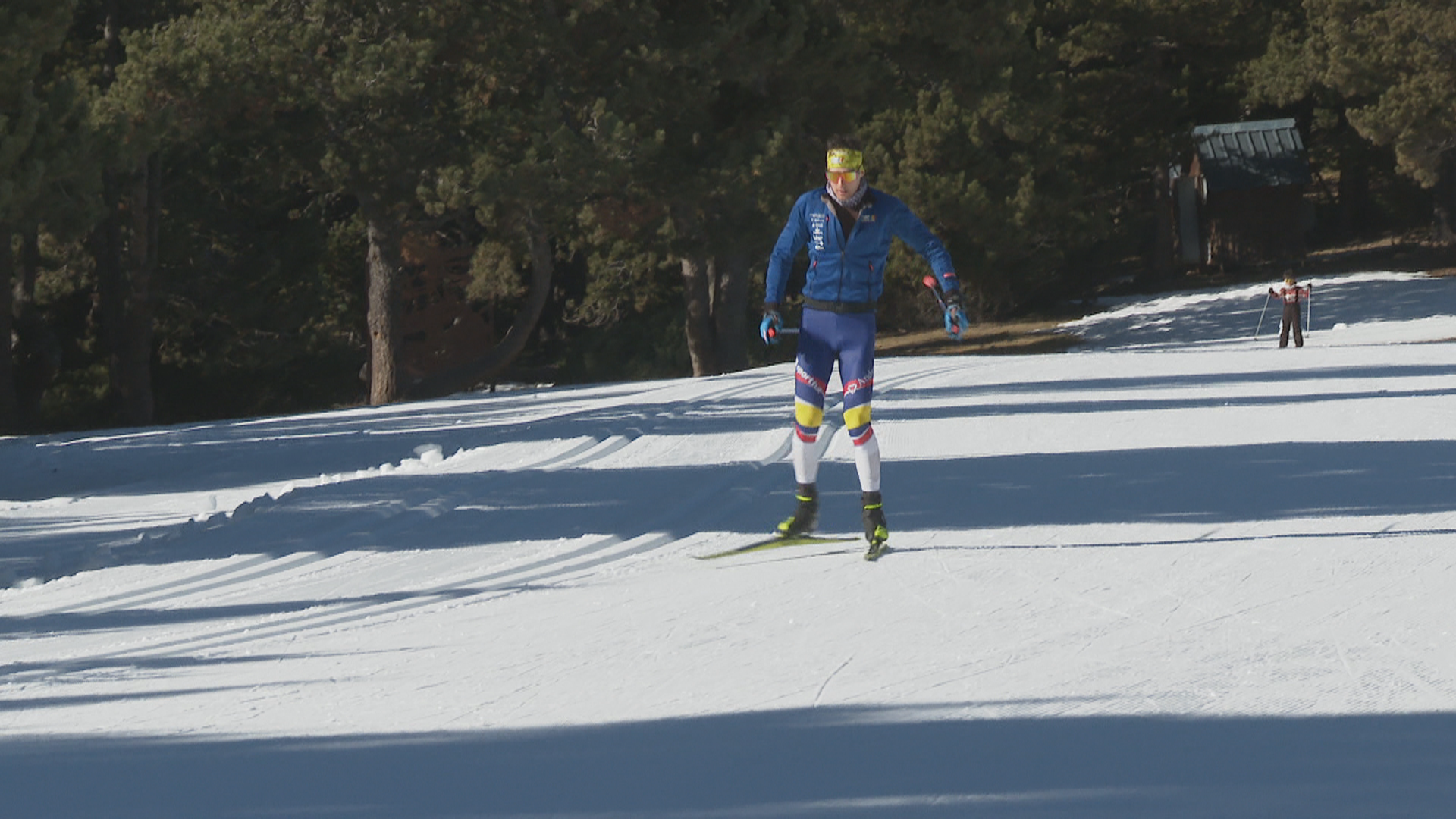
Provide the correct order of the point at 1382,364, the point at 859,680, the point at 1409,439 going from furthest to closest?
1. the point at 1382,364
2. the point at 1409,439
3. the point at 859,680

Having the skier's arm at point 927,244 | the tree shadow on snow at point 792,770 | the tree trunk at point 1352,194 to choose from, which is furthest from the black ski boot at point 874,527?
the tree trunk at point 1352,194

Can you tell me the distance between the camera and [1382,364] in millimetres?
18875

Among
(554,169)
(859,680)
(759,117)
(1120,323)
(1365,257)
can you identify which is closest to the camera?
(859,680)

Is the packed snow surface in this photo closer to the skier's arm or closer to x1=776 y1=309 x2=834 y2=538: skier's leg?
x1=776 y1=309 x2=834 y2=538: skier's leg

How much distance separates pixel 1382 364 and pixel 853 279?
42.8 ft

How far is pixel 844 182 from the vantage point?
7.79 meters

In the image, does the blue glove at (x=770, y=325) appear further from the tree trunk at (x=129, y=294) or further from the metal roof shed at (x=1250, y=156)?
the metal roof shed at (x=1250, y=156)

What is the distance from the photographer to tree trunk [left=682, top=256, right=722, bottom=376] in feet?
105

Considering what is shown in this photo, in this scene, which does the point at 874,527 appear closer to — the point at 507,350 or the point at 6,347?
the point at 6,347

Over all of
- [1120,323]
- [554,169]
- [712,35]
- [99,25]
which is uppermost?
[99,25]

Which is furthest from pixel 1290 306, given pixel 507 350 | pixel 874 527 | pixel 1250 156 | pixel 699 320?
pixel 874 527

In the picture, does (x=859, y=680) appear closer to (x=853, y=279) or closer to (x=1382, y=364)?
(x=853, y=279)

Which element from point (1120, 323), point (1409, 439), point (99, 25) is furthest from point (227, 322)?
point (1409, 439)

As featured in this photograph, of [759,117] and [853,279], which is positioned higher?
[759,117]
